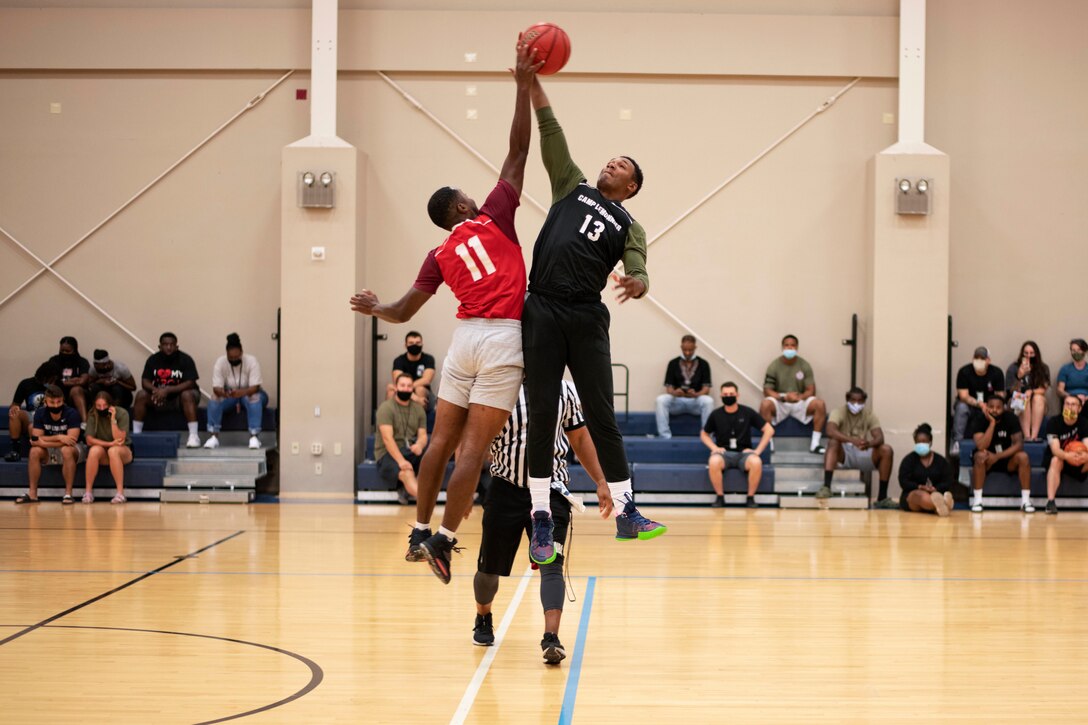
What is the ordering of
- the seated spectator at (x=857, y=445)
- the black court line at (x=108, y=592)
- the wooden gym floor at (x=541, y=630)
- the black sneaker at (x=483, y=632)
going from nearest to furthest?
the wooden gym floor at (x=541, y=630)
the black sneaker at (x=483, y=632)
the black court line at (x=108, y=592)
the seated spectator at (x=857, y=445)

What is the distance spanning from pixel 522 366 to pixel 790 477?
9.24 meters

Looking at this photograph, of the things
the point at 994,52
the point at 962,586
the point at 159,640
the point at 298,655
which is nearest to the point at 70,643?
the point at 159,640

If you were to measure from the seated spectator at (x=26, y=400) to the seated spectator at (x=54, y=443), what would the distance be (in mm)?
520

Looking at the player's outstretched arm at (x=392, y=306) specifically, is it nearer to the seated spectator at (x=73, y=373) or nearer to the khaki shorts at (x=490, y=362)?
the khaki shorts at (x=490, y=362)

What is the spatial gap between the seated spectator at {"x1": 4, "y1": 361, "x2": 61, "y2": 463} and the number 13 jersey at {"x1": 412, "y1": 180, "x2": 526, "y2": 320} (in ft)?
33.1

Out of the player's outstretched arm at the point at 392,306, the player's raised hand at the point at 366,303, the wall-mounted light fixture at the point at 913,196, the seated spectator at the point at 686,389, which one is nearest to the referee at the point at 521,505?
the player's outstretched arm at the point at 392,306

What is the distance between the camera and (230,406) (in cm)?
1466

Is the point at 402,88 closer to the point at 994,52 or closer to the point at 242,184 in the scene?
the point at 242,184

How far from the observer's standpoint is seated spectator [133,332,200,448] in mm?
14547

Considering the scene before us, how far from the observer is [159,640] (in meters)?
6.39

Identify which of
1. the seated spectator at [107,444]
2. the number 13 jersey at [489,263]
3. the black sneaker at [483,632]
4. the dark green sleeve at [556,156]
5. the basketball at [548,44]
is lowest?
the black sneaker at [483,632]

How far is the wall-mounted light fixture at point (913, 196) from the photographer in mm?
14633

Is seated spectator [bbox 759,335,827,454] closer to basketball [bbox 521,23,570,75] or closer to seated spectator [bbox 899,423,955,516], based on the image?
seated spectator [bbox 899,423,955,516]

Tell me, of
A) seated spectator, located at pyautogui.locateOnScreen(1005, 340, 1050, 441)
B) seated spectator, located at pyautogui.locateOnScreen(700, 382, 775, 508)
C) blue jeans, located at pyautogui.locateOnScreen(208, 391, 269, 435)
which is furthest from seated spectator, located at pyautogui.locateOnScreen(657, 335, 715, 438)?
blue jeans, located at pyautogui.locateOnScreen(208, 391, 269, 435)
